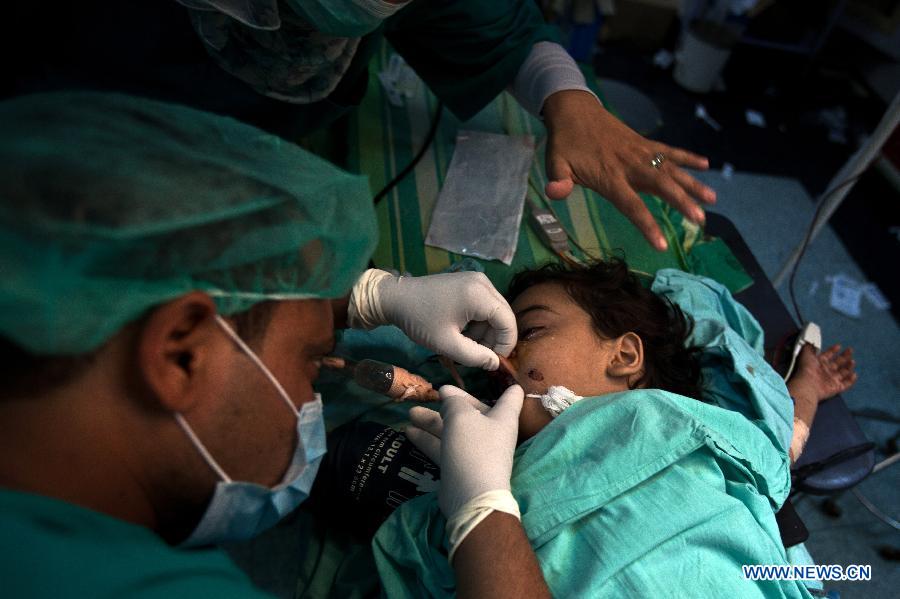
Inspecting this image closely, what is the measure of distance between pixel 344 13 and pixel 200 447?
2.63ft

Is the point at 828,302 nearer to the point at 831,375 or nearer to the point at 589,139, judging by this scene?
the point at 831,375

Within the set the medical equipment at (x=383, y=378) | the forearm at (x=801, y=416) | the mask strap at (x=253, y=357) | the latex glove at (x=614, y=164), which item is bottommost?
the medical equipment at (x=383, y=378)

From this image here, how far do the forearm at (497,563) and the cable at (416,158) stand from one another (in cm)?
116

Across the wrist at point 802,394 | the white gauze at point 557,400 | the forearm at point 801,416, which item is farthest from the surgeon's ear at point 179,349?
the wrist at point 802,394

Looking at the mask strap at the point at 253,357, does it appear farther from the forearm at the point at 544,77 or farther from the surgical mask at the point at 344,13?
the forearm at the point at 544,77

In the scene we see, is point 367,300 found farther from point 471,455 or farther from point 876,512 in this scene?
point 876,512

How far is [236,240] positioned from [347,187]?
0.23 m

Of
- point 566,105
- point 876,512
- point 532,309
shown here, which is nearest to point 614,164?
point 566,105

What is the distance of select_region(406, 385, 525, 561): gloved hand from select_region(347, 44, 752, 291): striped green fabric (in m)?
0.60

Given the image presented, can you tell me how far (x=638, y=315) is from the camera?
1.39 metres

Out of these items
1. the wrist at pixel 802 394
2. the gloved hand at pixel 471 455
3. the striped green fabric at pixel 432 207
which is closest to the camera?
the gloved hand at pixel 471 455

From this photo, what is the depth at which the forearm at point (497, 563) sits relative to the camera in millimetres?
802

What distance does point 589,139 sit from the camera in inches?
52.0

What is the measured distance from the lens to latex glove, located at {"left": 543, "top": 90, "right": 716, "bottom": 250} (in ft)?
3.60
